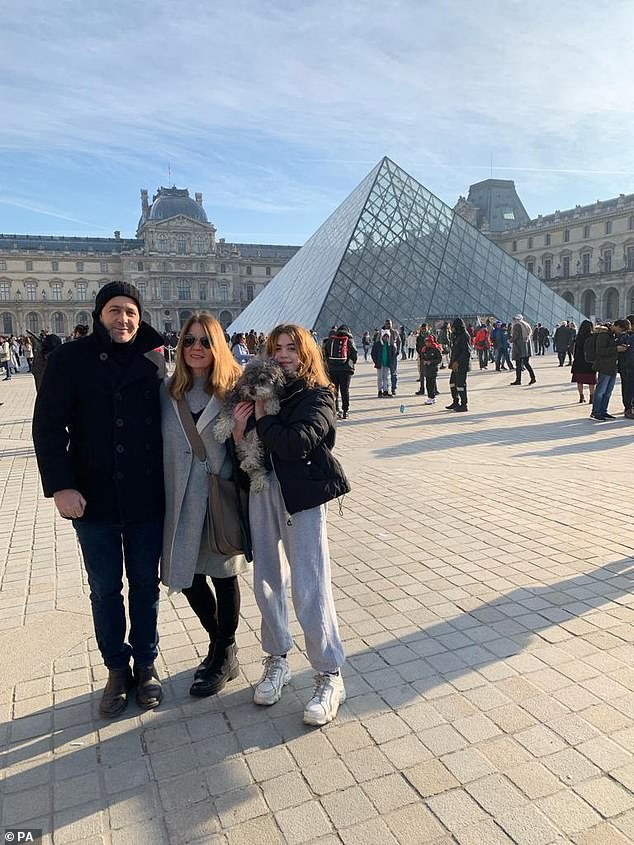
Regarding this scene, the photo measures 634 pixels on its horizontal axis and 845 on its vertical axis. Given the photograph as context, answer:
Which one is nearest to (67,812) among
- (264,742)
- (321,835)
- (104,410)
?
(264,742)

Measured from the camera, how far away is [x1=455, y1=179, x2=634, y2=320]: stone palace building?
175 ft

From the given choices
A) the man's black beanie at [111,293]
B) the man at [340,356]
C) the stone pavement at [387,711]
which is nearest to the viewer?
the stone pavement at [387,711]

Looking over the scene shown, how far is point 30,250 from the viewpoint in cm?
7300

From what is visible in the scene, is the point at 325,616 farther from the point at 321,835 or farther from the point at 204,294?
the point at 204,294

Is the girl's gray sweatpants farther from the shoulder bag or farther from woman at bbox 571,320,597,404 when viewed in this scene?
woman at bbox 571,320,597,404

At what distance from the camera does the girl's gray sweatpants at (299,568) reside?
7.39ft

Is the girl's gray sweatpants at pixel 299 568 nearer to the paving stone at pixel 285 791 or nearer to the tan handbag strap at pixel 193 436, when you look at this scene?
the tan handbag strap at pixel 193 436

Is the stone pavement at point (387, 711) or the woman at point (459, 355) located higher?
the woman at point (459, 355)

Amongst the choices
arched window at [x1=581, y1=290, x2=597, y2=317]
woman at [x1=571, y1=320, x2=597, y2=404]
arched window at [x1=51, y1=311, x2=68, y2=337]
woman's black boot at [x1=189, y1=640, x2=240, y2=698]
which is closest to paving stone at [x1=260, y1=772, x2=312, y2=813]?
woman's black boot at [x1=189, y1=640, x2=240, y2=698]

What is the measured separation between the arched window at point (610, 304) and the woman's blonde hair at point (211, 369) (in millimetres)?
59494

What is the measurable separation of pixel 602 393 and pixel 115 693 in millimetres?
8591

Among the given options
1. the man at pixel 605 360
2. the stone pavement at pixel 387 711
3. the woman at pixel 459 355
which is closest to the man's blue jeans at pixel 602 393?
the man at pixel 605 360

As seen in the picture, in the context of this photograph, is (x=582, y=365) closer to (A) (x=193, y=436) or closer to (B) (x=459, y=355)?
(B) (x=459, y=355)

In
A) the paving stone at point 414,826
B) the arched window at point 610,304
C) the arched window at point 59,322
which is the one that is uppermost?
the arched window at point 59,322
